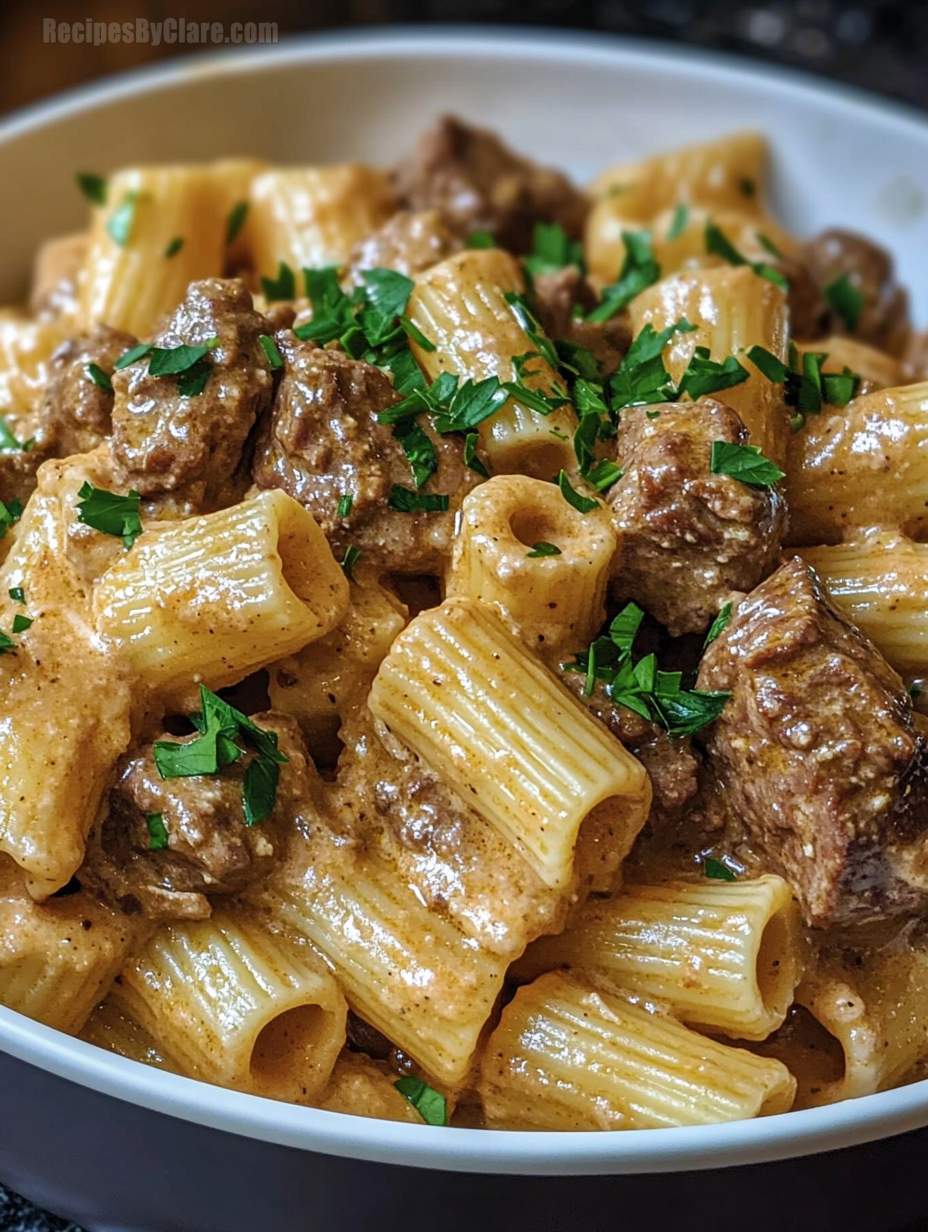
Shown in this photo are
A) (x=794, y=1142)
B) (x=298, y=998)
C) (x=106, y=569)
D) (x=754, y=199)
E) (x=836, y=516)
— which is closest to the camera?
(x=794, y=1142)

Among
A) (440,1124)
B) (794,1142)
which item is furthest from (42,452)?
(794,1142)

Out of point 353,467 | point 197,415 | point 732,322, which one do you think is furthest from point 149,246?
point 732,322

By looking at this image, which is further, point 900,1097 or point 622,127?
point 622,127

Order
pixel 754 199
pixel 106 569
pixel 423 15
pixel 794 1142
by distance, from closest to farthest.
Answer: pixel 794 1142
pixel 106 569
pixel 754 199
pixel 423 15

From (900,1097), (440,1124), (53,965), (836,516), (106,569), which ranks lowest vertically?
(440,1124)

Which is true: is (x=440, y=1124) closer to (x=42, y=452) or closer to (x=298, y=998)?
(x=298, y=998)

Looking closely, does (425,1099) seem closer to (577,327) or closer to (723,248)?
(577,327)
